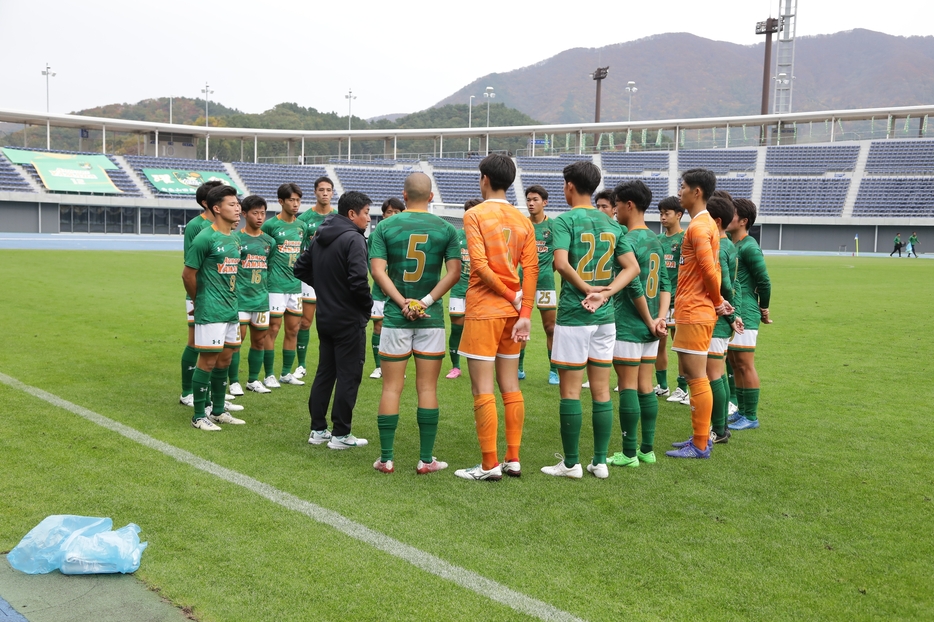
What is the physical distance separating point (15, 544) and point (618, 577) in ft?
10.4

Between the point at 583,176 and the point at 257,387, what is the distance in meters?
4.69

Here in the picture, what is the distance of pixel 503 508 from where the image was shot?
4582 mm

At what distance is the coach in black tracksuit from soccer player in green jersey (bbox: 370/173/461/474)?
0.63m

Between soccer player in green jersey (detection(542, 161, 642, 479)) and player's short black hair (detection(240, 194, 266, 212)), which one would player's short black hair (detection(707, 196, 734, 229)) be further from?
player's short black hair (detection(240, 194, 266, 212))

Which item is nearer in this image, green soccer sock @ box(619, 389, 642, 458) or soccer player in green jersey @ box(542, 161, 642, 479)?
soccer player in green jersey @ box(542, 161, 642, 479)

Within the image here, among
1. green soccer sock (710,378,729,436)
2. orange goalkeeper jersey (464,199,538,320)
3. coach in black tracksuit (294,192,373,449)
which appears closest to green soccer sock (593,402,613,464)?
orange goalkeeper jersey (464,199,538,320)

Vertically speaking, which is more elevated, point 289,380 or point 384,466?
point 384,466

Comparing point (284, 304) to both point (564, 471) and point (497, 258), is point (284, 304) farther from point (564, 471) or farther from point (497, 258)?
point (564, 471)

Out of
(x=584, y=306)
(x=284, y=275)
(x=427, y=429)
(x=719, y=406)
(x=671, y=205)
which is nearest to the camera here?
(x=584, y=306)

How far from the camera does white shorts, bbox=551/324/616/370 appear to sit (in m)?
5.20

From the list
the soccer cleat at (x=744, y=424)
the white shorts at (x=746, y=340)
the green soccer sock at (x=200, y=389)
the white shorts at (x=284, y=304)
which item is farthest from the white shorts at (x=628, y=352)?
the white shorts at (x=284, y=304)

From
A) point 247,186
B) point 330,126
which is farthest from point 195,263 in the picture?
point 330,126

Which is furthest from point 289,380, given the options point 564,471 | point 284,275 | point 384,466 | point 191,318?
point 564,471

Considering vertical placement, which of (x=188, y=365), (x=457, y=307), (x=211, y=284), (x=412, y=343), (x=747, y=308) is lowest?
(x=188, y=365)
